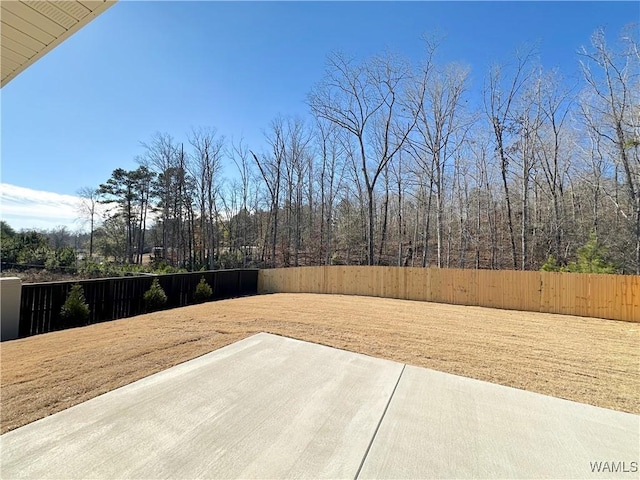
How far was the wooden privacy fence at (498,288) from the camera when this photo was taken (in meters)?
7.19

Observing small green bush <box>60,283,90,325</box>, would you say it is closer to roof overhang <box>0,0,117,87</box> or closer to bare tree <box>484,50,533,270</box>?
roof overhang <box>0,0,117,87</box>

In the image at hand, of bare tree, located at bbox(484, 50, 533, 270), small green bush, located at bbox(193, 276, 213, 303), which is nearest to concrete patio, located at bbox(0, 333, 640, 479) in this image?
small green bush, located at bbox(193, 276, 213, 303)

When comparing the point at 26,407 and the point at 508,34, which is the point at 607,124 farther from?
the point at 26,407

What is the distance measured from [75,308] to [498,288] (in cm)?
1089

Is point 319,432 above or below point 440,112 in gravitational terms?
below

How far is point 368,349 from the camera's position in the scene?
4273 mm

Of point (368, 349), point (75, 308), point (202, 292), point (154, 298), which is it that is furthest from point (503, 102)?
point (75, 308)

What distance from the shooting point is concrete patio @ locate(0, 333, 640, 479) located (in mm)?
1856

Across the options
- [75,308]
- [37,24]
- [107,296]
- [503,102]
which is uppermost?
[503,102]

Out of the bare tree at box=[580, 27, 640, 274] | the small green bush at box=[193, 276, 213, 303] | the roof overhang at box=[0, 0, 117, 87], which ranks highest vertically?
the bare tree at box=[580, 27, 640, 274]

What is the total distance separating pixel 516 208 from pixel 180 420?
20.8 m

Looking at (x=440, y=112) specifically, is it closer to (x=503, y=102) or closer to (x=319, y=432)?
(x=503, y=102)

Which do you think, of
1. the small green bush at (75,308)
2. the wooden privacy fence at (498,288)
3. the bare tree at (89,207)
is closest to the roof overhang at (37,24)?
the small green bush at (75,308)

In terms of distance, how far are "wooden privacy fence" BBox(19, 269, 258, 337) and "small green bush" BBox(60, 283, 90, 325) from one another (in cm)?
11
